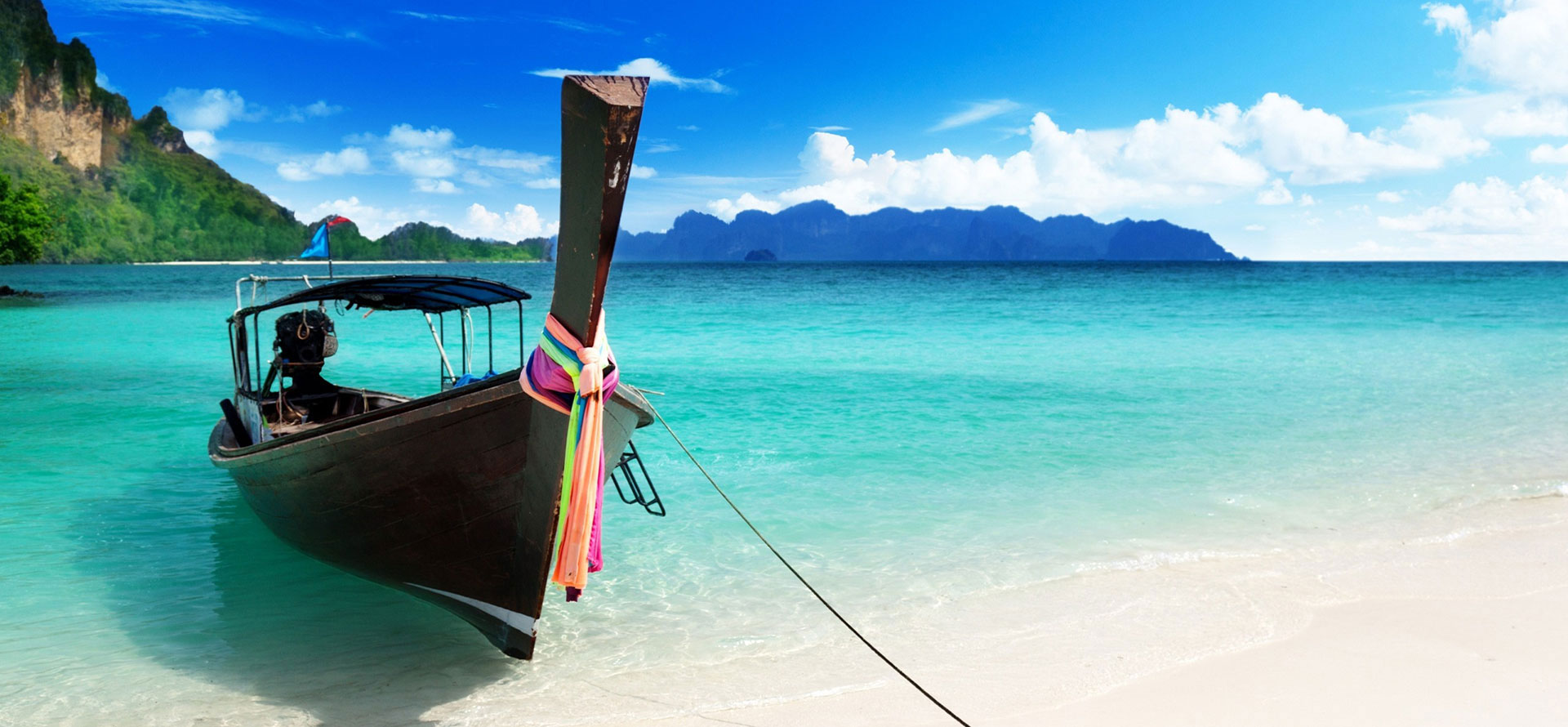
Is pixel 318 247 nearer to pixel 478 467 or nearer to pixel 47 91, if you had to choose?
pixel 478 467

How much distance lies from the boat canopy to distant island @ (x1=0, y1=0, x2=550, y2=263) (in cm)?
10095

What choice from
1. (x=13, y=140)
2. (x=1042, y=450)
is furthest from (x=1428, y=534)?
(x=13, y=140)

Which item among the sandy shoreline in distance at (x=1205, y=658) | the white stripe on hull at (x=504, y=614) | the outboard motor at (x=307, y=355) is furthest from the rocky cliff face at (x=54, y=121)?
the sandy shoreline in distance at (x=1205, y=658)

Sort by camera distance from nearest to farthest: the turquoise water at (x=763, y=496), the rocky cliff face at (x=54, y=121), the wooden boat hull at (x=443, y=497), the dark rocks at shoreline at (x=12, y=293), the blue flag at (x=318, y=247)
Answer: the wooden boat hull at (x=443, y=497)
the turquoise water at (x=763, y=496)
the blue flag at (x=318, y=247)
the dark rocks at shoreline at (x=12, y=293)
the rocky cliff face at (x=54, y=121)

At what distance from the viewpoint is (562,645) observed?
5.10 meters

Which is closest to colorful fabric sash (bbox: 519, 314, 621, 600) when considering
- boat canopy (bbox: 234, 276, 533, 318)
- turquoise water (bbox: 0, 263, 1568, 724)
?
turquoise water (bbox: 0, 263, 1568, 724)

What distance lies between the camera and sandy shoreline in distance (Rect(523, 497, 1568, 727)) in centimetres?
425

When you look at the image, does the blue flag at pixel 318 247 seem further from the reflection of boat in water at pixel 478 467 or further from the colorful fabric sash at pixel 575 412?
the colorful fabric sash at pixel 575 412

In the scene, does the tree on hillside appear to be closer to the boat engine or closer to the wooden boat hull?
the boat engine

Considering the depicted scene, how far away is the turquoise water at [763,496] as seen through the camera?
4992 mm

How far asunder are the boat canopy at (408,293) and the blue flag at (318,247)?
15.4 inches

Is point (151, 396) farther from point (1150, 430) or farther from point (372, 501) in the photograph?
point (1150, 430)

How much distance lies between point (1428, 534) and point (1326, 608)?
2257mm

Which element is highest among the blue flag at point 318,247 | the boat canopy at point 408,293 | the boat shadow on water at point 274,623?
the blue flag at point 318,247
